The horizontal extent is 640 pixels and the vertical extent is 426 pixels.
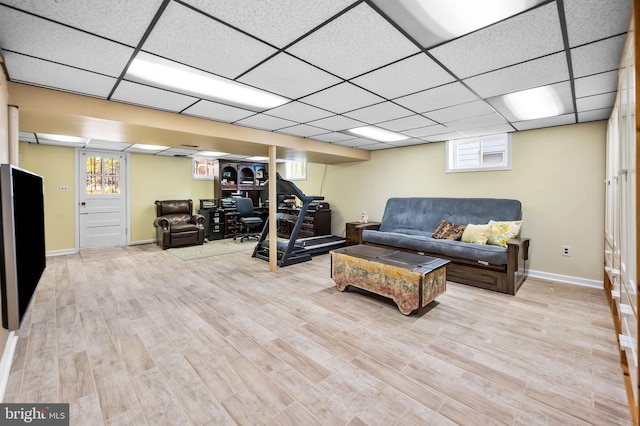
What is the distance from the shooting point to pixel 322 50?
195cm

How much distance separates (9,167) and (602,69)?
3.91m

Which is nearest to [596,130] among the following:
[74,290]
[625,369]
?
[625,369]

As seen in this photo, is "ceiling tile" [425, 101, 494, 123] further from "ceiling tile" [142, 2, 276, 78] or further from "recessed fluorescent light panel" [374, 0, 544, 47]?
"ceiling tile" [142, 2, 276, 78]

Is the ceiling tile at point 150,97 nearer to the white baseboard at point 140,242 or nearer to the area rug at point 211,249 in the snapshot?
the area rug at point 211,249

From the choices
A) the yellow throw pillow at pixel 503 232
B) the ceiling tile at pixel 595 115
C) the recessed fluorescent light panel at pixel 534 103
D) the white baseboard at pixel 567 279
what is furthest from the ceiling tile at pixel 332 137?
A: the white baseboard at pixel 567 279

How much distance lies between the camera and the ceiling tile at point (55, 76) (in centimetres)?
209

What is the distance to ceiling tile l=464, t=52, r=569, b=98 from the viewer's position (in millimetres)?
2123

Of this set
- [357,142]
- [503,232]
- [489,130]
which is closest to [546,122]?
[489,130]

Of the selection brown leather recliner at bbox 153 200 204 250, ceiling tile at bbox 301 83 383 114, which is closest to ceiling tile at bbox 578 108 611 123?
ceiling tile at bbox 301 83 383 114

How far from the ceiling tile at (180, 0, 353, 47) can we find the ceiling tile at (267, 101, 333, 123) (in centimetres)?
136

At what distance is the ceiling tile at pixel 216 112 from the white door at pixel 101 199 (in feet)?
14.7

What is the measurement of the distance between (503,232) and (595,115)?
180 centimetres

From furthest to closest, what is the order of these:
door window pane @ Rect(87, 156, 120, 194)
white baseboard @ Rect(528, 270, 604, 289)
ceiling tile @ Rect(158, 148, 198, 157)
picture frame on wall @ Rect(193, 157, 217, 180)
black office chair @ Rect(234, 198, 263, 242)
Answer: picture frame on wall @ Rect(193, 157, 217, 180), black office chair @ Rect(234, 198, 263, 242), ceiling tile @ Rect(158, 148, 198, 157), door window pane @ Rect(87, 156, 120, 194), white baseboard @ Rect(528, 270, 604, 289)

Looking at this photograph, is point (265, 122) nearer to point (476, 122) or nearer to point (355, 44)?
point (355, 44)
